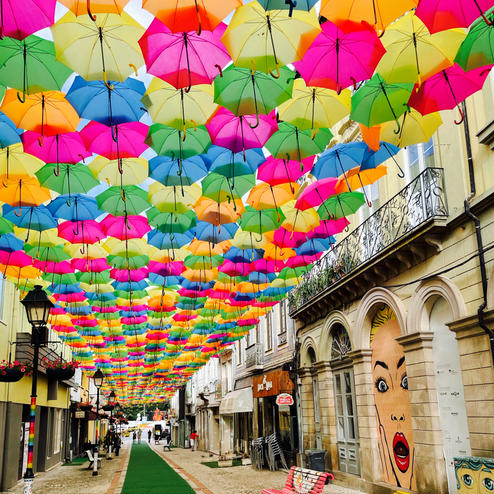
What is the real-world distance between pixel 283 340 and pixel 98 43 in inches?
694

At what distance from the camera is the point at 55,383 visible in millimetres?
24422

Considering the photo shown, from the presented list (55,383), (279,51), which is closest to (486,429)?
(279,51)

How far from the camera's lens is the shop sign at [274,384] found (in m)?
19.2

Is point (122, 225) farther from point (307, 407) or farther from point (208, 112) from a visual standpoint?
point (307, 407)

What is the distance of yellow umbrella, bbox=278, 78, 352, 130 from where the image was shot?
7320mm

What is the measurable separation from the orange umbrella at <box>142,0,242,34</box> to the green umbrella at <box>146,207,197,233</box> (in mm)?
6242

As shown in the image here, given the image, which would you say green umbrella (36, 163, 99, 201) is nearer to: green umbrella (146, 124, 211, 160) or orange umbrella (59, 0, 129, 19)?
green umbrella (146, 124, 211, 160)

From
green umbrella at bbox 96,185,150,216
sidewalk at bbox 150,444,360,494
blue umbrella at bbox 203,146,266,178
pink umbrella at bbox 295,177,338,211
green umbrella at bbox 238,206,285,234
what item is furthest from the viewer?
sidewalk at bbox 150,444,360,494

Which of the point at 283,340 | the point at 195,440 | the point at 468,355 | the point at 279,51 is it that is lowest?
the point at 195,440

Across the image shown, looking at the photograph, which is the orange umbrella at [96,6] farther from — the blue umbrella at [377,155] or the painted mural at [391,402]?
the painted mural at [391,402]

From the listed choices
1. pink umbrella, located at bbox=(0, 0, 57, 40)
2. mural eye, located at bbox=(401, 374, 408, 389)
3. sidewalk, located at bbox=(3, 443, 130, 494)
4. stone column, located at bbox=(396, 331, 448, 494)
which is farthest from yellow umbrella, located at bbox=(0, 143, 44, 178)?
sidewalk, located at bbox=(3, 443, 130, 494)

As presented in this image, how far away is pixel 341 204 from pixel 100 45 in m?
6.34

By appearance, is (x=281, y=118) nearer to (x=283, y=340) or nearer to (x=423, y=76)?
(x=423, y=76)

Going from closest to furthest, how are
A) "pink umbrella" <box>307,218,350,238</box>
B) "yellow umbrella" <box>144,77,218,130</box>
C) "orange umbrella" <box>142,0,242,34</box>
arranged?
1. "orange umbrella" <box>142,0,242,34</box>
2. "yellow umbrella" <box>144,77,218,130</box>
3. "pink umbrella" <box>307,218,350,238</box>
